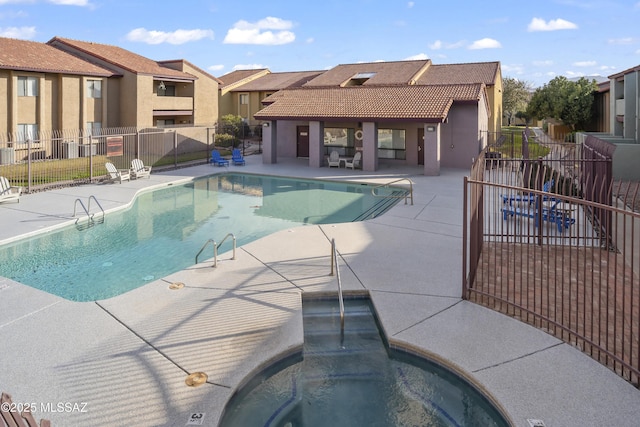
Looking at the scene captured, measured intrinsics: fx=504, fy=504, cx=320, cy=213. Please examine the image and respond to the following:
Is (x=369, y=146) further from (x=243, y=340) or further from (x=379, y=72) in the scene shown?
(x=243, y=340)

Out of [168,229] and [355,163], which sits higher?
[355,163]

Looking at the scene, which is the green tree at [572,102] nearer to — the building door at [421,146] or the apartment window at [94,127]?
the building door at [421,146]

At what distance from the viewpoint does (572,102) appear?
47281 millimetres

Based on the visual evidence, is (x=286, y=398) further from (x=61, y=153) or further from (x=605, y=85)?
(x=605, y=85)

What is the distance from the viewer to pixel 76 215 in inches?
659

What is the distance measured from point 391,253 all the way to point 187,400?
A: 716 centimetres

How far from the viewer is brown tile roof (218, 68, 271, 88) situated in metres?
54.6

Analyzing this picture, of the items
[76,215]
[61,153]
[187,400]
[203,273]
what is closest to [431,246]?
[203,273]

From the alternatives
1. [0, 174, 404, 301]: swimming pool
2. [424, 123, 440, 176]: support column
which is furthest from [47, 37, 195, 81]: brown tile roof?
[424, 123, 440, 176]: support column

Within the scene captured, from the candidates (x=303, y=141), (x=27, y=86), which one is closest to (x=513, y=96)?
(x=303, y=141)

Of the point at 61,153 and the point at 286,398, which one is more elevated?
the point at 61,153

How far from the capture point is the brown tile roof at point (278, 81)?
5031 centimetres

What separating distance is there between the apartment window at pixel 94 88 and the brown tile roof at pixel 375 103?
12356 millimetres

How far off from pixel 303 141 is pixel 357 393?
3028 centimetres
